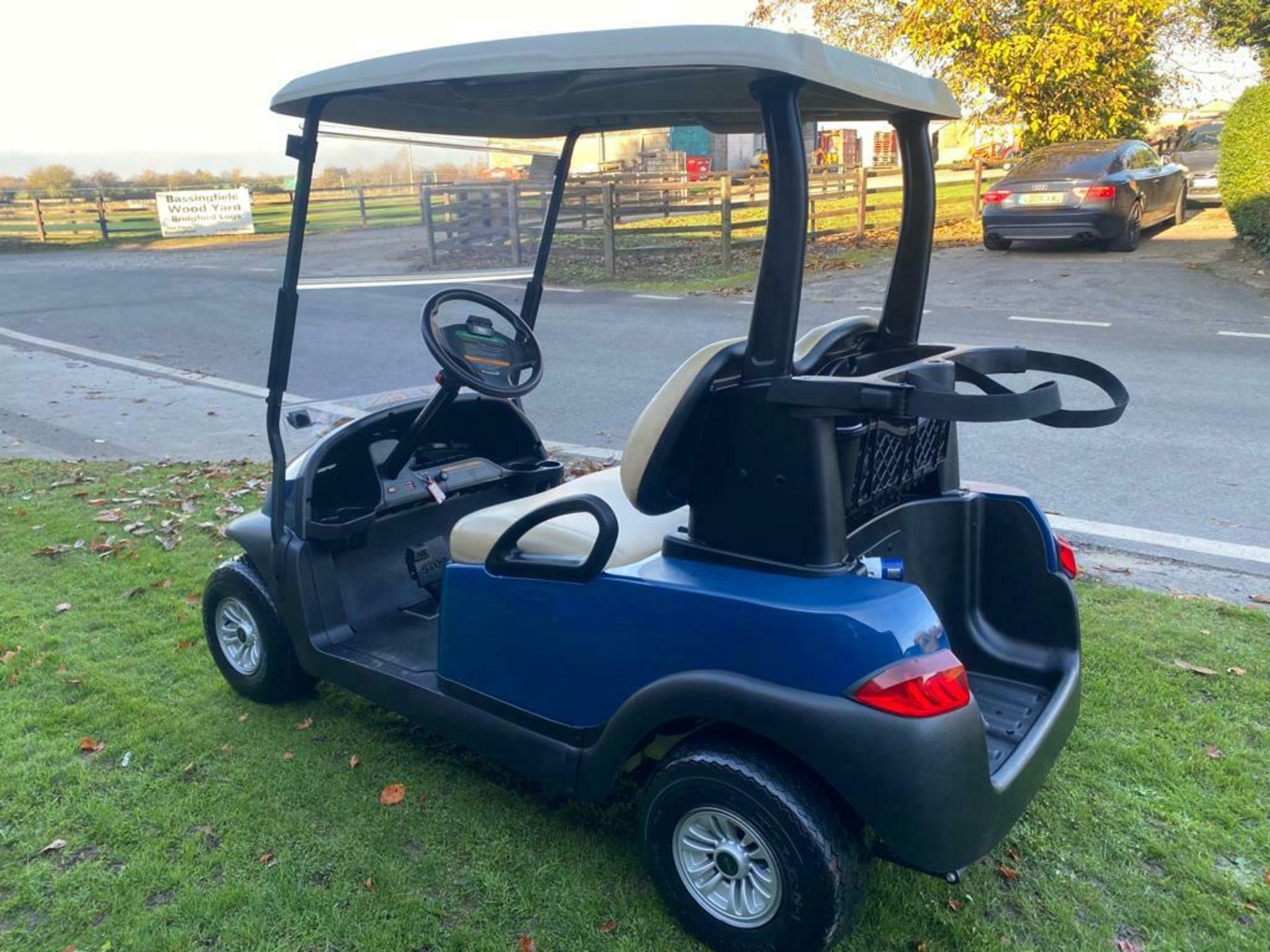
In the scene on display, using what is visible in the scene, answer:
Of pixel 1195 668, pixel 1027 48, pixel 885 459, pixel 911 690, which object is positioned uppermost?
pixel 1027 48

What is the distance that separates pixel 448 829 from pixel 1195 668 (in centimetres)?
244

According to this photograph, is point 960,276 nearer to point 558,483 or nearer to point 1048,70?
point 1048,70

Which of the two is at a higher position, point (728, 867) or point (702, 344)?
point (728, 867)

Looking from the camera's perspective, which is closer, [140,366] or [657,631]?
[657,631]

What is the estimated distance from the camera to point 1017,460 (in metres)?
5.62

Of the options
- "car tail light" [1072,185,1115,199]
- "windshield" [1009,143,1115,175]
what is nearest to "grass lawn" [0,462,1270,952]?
"car tail light" [1072,185,1115,199]

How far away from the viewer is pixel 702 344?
9.26 metres

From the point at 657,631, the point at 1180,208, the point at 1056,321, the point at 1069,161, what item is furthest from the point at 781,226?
the point at 1180,208

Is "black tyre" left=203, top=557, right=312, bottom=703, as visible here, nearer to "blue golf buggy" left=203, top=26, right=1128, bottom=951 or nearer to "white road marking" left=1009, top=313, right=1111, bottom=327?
"blue golf buggy" left=203, top=26, right=1128, bottom=951

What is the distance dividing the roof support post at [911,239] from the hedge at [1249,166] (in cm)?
1157

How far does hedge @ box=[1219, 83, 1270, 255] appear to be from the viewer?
12.2m

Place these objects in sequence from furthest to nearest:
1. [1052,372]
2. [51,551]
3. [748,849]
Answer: [51,551] → [1052,372] → [748,849]

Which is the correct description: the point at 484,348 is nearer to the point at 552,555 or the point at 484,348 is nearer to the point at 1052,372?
the point at 552,555

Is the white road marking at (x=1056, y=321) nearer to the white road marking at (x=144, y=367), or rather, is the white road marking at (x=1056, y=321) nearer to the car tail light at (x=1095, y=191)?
the car tail light at (x=1095, y=191)
